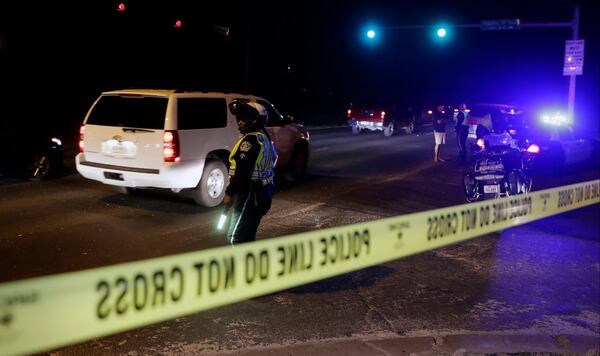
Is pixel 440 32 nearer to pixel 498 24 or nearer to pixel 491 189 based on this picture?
pixel 498 24

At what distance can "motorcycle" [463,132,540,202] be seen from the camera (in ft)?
30.2

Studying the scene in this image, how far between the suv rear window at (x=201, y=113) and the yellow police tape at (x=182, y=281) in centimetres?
501

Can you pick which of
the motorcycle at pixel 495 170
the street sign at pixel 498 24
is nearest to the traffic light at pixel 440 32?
the street sign at pixel 498 24

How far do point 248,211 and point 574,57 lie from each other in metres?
20.1

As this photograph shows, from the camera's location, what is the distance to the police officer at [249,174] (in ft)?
17.4

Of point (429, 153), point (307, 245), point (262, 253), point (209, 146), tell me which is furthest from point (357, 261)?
point (429, 153)

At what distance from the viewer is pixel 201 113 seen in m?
9.80

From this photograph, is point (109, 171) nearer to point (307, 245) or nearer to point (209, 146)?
point (209, 146)

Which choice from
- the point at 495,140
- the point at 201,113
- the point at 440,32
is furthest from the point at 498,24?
the point at 201,113

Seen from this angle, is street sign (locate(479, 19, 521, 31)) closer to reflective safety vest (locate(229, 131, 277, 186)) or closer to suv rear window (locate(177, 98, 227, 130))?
suv rear window (locate(177, 98, 227, 130))

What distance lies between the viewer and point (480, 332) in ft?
17.0

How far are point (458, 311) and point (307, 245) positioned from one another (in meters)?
2.17

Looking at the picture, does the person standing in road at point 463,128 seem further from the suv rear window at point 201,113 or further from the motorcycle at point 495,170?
the suv rear window at point 201,113

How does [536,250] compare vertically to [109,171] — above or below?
below
